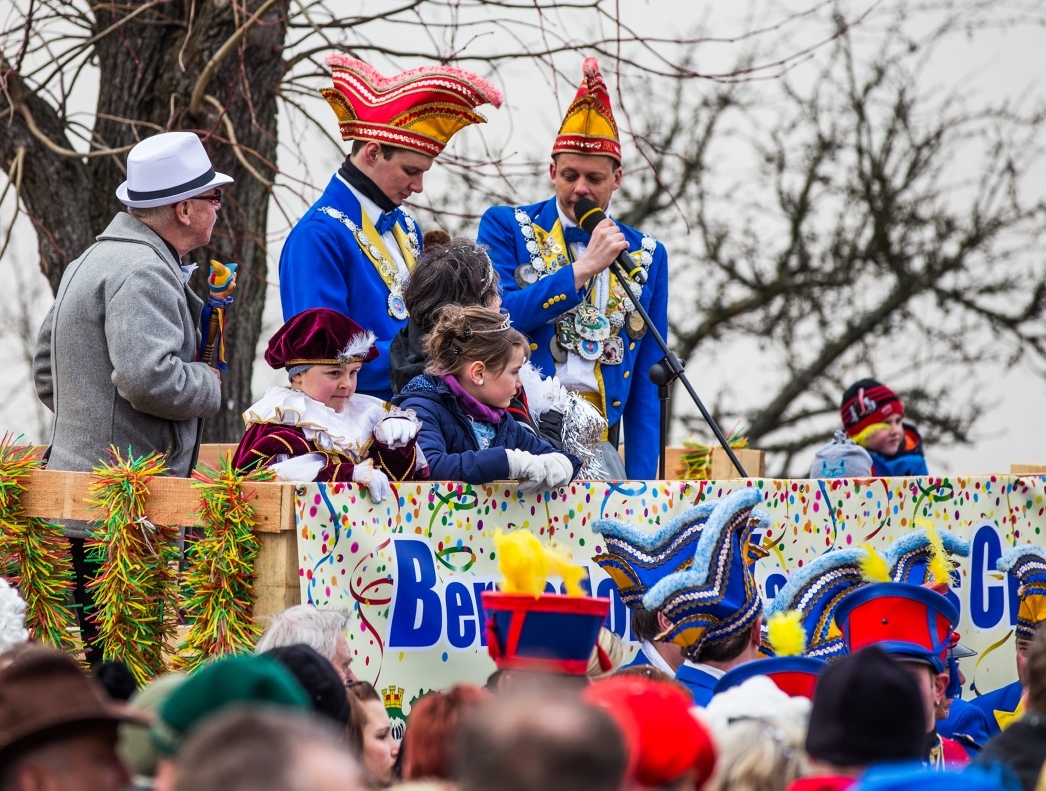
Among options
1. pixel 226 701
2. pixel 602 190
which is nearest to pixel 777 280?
pixel 602 190

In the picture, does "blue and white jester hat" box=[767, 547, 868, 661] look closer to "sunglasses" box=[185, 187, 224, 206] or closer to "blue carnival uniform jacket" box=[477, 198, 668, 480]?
"blue carnival uniform jacket" box=[477, 198, 668, 480]

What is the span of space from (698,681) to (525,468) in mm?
992

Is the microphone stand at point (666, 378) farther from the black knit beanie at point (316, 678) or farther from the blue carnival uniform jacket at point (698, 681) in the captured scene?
the black knit beanie at point (316, 678)

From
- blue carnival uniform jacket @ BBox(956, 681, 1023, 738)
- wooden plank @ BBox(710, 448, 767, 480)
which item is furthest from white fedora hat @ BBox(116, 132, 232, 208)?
wooden plank @ BBox(710, 448, 767, 480)

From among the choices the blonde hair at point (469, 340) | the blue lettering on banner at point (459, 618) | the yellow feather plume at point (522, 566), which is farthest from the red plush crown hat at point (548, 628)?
the blonde hair at point (469, 340)

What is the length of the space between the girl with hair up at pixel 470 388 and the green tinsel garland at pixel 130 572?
89 cm

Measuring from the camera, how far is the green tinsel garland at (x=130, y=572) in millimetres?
4539

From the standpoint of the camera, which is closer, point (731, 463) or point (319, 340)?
point (319, 340)

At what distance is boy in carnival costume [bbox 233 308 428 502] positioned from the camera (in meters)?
4.70

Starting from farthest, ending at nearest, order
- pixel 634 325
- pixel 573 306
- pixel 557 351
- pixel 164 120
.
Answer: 1. pixel 164 120
2. pixel 634 325
3. pixel 557 351
4. pixel 573 306

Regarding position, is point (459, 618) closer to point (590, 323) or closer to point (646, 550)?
point (646, 550)

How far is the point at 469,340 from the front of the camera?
197 inches

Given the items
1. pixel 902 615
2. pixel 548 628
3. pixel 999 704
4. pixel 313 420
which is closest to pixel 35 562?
pixel 313 420

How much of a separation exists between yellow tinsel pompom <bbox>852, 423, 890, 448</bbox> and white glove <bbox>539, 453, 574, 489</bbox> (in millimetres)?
4230
